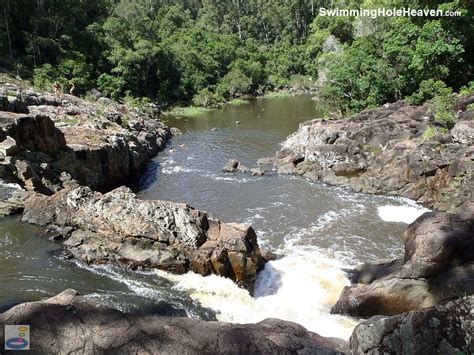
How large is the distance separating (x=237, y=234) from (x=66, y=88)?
150ft

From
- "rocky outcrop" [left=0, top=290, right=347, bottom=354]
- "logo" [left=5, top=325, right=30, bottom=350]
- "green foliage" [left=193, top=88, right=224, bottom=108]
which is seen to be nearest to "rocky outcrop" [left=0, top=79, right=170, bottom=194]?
"rocky outcrop" [left=0, top=290, right=347, bottom=354]

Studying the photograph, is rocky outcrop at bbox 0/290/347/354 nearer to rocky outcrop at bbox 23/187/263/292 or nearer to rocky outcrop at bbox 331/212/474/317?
rocky outcrop at bbox 331/212/474/317

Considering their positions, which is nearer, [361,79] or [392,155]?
[392,155]

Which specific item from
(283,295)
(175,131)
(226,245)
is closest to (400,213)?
(283,295)

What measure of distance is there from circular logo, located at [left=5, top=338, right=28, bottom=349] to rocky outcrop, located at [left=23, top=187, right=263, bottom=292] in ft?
23.1

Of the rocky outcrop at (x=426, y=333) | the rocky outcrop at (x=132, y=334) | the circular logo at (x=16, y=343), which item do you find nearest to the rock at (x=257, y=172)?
the rocky outcrop at (x=132, y=334)

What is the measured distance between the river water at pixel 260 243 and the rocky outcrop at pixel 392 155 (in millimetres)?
1500

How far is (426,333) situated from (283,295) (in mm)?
9762

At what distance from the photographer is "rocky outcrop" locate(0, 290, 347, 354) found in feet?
26.3

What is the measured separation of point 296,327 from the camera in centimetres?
984

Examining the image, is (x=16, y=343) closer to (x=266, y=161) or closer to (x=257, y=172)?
(x=257, y=172)

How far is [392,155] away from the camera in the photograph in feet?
95.5

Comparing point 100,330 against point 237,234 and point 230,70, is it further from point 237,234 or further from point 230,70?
point 230,70

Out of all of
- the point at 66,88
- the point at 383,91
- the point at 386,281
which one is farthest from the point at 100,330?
the point at 66,88
